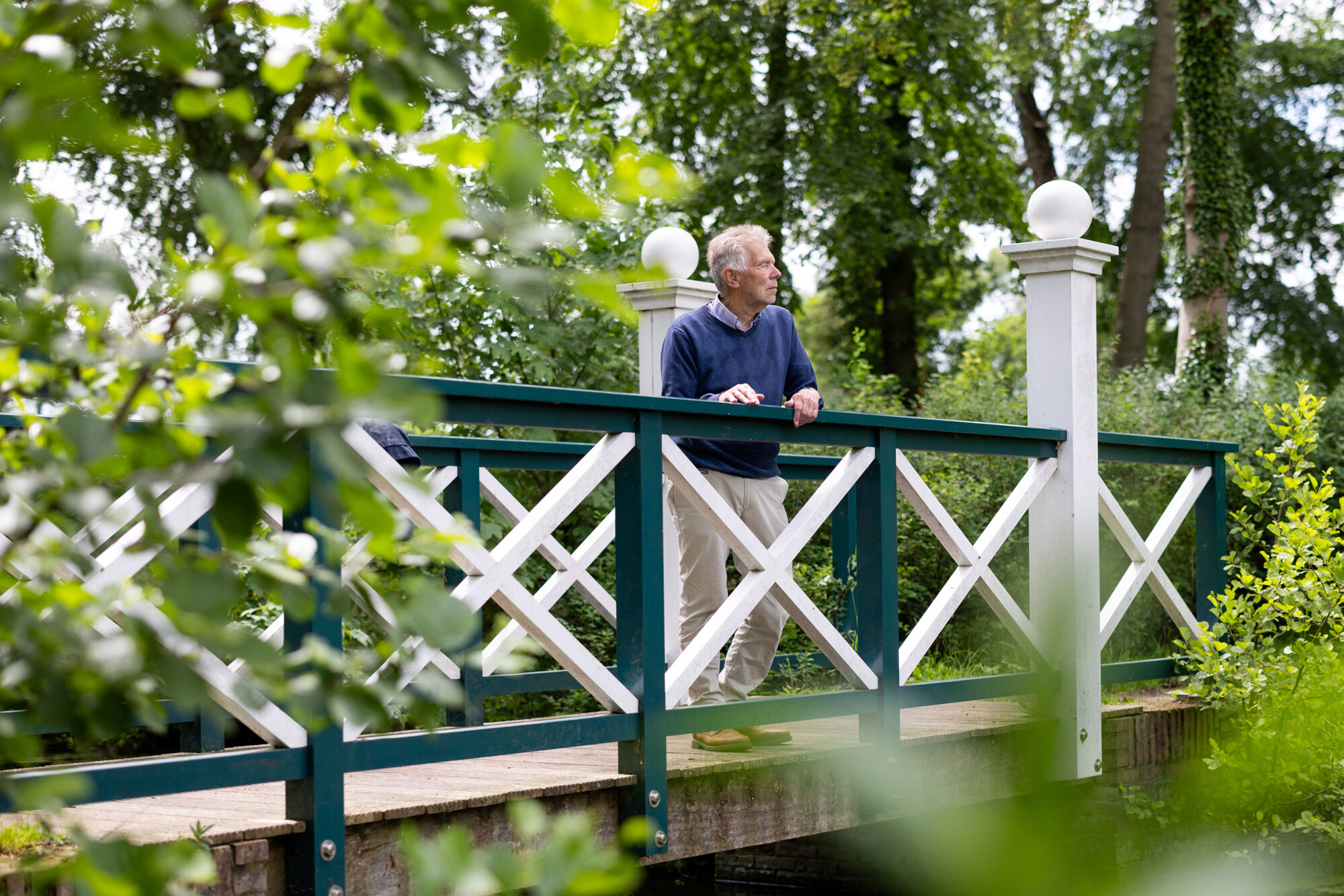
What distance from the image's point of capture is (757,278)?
4.39m

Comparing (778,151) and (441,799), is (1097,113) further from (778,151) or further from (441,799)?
(441,799)

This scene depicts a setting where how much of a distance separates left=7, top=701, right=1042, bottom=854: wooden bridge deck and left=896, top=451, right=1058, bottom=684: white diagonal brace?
0.33 m

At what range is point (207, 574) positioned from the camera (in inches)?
39.5

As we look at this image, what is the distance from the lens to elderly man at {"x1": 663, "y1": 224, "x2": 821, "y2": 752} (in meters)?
4.38

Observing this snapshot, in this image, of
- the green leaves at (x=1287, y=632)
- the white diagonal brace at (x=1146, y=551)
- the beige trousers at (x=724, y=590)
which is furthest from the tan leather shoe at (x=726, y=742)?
the green leaves at (x=1287, y=632)

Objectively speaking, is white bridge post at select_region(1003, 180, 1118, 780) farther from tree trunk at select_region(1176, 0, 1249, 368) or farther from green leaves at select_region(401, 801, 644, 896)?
tree trunk at select_region(1176, 0, 1249, 368)

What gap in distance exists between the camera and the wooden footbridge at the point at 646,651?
2.86 meters

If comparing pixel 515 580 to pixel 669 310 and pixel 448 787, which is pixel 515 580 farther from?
pixel 669 310

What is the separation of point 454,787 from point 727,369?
1.65 m

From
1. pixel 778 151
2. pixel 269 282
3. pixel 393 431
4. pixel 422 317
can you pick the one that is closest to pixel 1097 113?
pixel 778 151

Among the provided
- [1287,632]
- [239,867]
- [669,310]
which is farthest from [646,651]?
[1287,632]

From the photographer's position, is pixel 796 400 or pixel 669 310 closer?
pixel 796 400

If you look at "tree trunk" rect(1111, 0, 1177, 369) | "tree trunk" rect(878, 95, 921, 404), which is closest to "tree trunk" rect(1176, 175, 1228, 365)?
"tree trunk" rect(1111, 0, 1177, 369)

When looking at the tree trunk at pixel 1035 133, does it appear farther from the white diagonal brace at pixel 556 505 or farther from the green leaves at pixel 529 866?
the green leaves at pixel 529 866
